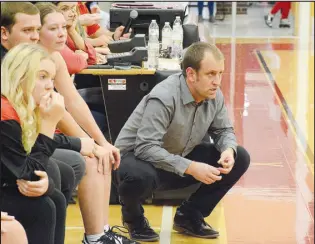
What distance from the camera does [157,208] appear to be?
562cm

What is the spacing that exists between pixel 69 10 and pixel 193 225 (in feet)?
6.20

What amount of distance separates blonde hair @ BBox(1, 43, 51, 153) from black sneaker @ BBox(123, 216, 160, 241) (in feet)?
4.95

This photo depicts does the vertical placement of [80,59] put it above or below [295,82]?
above

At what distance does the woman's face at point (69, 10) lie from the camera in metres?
5.96

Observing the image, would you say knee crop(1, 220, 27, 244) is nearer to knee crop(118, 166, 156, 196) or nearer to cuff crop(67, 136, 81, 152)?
cuff crop(67, 136, 81, 152)

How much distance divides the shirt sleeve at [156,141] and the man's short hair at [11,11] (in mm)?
1014

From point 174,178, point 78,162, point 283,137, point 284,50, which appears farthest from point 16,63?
point 284,50

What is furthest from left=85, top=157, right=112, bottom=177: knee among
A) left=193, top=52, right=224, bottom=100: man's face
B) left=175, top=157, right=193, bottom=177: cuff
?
left=193, top=52, right=224, bottom=100: man's face

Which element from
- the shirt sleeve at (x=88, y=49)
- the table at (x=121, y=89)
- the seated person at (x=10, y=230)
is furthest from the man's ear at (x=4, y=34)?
the shirt sleeve at (x=88, y=49)

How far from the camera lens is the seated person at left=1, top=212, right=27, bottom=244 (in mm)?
3299

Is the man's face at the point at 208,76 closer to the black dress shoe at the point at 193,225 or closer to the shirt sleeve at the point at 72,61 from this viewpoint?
the black dress shoe at the point at 193,225

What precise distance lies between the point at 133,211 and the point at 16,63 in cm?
162

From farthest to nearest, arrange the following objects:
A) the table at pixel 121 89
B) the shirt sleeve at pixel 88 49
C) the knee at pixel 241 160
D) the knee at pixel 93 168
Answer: the shirt sleeve at pixel 88 49, the table at pixel 121 89, the knee at pixel 241 160, the knee at pixel 93 168

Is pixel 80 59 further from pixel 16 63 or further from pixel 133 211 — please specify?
pixel 16 63
